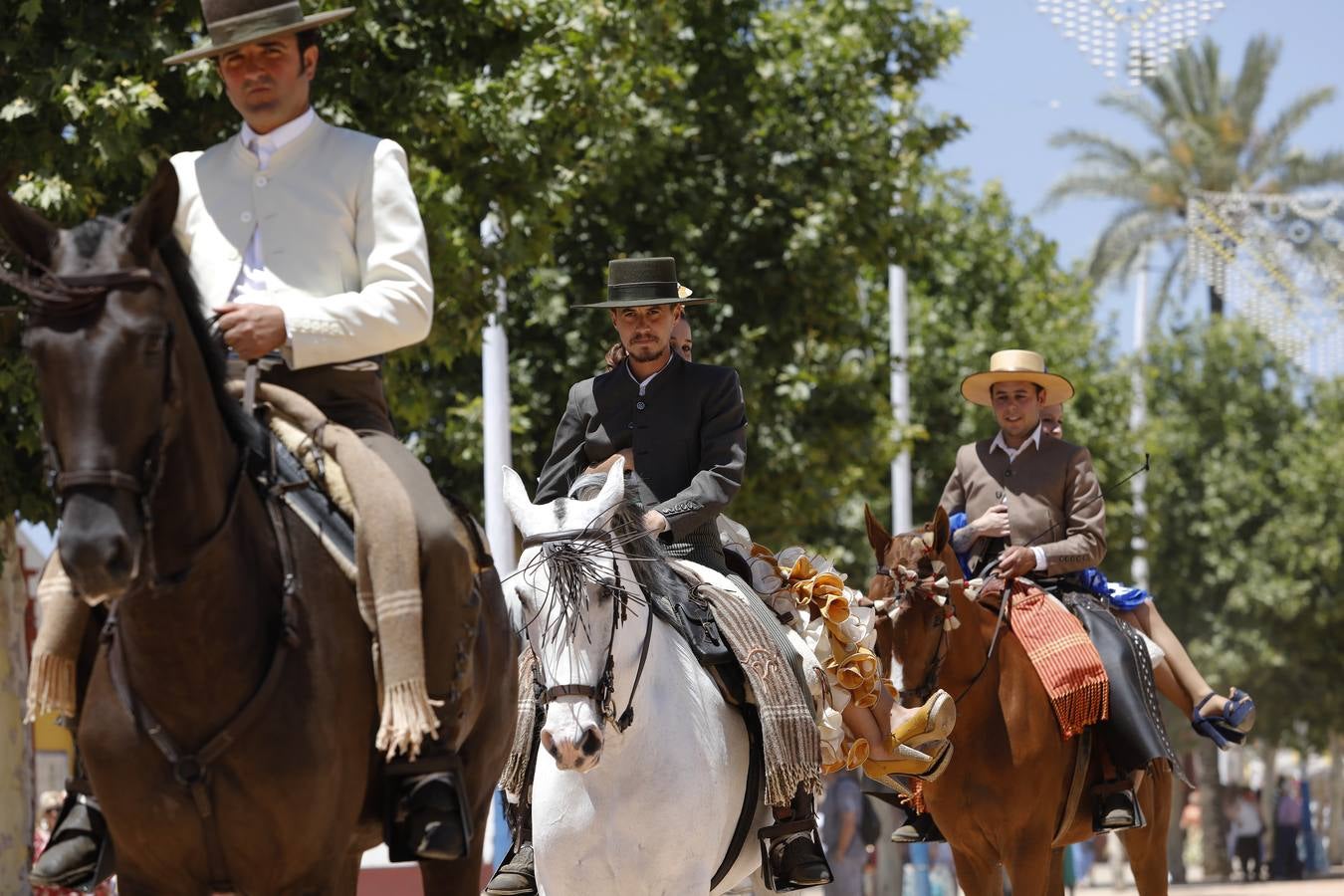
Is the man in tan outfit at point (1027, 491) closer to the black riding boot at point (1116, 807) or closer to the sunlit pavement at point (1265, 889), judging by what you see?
the black riding boot at point (1116, 807)

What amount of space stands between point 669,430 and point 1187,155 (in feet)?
146

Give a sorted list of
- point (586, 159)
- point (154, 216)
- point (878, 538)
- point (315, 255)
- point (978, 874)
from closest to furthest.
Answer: point (154, 216) → point (315, 255) → point (978, 874) → point (878, 538) → point (586, 159)

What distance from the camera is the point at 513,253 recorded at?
55.5 ft

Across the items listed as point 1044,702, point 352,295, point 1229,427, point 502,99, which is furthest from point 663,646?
point 1229,427

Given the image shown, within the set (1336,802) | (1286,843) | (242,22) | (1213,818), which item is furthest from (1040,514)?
(1336,802)

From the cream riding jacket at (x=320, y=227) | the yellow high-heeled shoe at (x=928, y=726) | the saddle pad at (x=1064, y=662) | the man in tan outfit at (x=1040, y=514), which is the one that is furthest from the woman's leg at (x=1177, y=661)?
the cream riding jacket at (x=320, y=227)

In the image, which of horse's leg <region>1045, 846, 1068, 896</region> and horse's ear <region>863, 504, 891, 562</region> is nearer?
horse's ear <region>863, 504, 891, 562</region>

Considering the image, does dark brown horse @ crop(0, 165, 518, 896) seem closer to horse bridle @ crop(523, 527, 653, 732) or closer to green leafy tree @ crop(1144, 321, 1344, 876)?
horse bridle @ crop(523, 527, 653, 732)

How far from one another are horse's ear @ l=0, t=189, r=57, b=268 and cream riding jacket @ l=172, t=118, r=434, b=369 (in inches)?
40.3

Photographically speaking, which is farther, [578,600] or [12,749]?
[12,749]

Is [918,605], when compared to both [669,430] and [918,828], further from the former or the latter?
[669,430]

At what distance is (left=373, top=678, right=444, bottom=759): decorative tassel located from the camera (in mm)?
5410

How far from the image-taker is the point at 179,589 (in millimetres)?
5062

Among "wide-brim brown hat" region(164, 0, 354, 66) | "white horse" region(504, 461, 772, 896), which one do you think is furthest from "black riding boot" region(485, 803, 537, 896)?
"wide-brim brown hat" region(164, 0, 354, 66)
